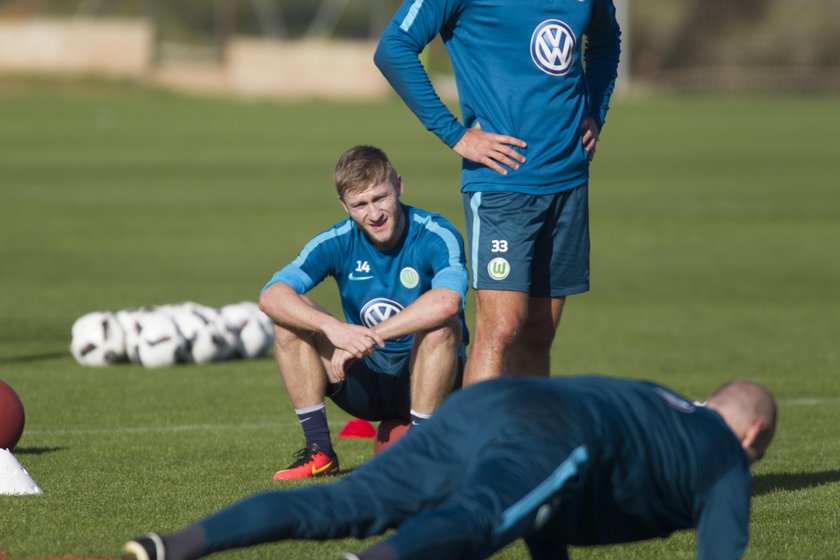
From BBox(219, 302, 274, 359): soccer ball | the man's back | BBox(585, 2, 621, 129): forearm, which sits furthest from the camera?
BBox(219, 302, 274, 359): soccer ball

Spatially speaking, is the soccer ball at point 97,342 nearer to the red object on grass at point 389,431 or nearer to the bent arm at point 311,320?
the red object on grass at point 389,431

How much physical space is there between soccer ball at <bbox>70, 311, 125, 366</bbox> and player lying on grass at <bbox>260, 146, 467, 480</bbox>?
4.16 m

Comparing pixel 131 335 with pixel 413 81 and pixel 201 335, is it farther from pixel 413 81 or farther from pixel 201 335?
pixel 413 81

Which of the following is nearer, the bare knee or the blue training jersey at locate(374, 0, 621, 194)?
the bare knee

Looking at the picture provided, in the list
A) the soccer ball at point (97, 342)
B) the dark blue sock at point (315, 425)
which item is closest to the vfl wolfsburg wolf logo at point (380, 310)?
the dark blue sock at point (315, 425)

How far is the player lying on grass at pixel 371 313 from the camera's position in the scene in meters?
6.81

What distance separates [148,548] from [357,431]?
4.51m

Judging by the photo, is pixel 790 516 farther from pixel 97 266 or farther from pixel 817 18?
pixel 817 18

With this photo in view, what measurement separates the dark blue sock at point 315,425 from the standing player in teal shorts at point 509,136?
29.6 inches

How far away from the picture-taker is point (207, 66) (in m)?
54.7

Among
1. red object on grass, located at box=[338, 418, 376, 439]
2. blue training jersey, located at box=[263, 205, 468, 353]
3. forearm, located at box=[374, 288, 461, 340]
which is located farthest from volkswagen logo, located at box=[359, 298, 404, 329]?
red object on grass, located at box=[338, 418, 376, 439]

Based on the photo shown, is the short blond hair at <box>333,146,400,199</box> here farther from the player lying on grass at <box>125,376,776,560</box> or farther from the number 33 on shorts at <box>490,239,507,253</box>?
the player lying on grass at <box>125,376,776,560</box>

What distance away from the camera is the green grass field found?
693 centimetres

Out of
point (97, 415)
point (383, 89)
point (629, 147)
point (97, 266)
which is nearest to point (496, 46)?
point (97, 415)
